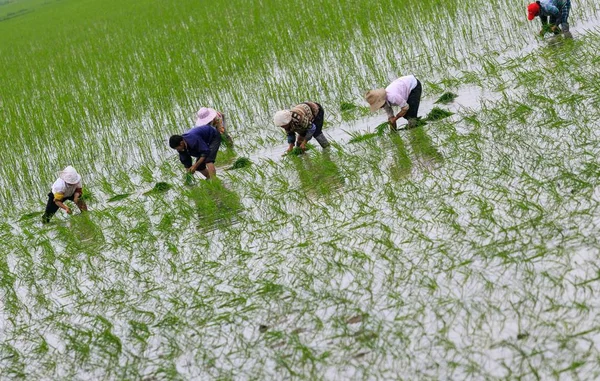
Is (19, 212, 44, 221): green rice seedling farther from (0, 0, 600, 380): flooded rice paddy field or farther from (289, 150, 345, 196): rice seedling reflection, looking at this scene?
(289, 150, 345, 196): rice seedling reflection

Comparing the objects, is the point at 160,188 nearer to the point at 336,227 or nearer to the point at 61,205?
the point at 61,205

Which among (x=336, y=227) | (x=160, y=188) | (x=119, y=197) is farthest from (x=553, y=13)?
(x=336, y=227)

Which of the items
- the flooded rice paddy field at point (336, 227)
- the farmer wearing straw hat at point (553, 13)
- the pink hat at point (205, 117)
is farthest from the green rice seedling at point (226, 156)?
the farmer wearing straw hat at point (553, 13)

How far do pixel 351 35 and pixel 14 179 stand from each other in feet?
14.6

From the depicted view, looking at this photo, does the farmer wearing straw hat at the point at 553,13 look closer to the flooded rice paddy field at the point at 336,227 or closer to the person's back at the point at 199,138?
the flooded rice paddy field at the point at 336,227

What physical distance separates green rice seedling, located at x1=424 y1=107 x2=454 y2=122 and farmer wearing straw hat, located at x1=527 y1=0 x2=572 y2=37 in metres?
2.14

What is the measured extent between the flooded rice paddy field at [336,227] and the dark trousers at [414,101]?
280mm

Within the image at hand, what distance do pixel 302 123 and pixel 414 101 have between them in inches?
35.3

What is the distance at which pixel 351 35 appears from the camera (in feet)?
34.9

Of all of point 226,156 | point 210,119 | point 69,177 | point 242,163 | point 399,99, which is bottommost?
point 226,156

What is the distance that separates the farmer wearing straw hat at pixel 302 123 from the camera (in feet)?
21.4

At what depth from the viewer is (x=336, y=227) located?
15.7 feet

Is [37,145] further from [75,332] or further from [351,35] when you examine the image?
[75,332]

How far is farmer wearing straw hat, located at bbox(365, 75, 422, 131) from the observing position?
21.2ft
